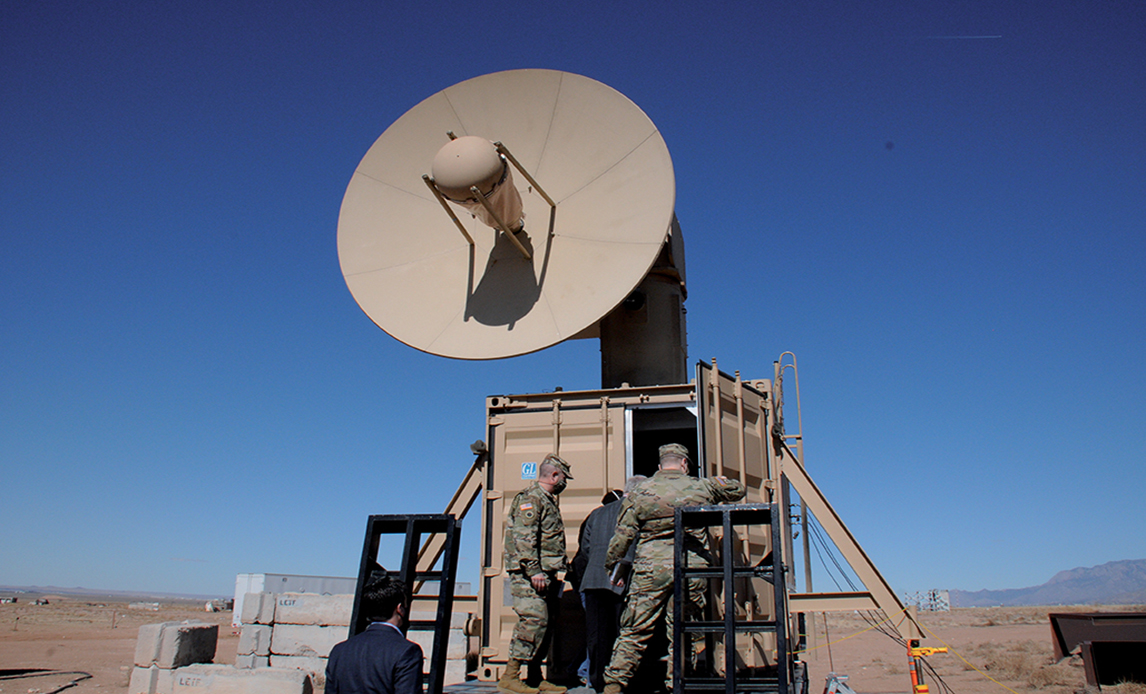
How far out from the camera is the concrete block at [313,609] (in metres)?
10.8

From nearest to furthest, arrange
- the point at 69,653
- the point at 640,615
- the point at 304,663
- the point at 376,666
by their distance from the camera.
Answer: the point at 376,666, the point at 640,615, the point at 304,663, the point at 69,653

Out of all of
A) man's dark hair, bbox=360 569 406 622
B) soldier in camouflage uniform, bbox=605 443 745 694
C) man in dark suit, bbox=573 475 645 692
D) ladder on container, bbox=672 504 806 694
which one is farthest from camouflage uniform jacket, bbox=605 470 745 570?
man's dark hair, bbox=360 569 406 622

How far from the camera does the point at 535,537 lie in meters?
5.96

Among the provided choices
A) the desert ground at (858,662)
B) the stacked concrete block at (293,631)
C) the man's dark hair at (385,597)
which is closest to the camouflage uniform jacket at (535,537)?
the man's dark hair at (385,597)

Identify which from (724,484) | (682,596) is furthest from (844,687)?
(682,596)

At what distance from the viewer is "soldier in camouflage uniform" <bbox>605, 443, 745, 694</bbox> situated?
4895mm

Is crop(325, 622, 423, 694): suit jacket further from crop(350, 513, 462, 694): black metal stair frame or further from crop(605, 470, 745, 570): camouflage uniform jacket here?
crop(605, 470, 745, 570): camouflage uniform jacket

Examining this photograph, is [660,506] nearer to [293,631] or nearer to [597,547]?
[597,547]

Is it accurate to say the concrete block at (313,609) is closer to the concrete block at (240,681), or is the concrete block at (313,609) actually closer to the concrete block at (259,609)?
the concrete block at (259,609)

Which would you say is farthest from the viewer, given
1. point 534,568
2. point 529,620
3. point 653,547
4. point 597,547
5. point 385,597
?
point 597,547

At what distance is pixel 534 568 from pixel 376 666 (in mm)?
2455

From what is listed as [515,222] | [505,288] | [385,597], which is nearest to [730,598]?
[385,597]

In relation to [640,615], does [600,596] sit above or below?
above

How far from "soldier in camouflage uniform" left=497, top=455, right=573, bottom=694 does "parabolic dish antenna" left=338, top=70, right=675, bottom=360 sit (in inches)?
63.8
